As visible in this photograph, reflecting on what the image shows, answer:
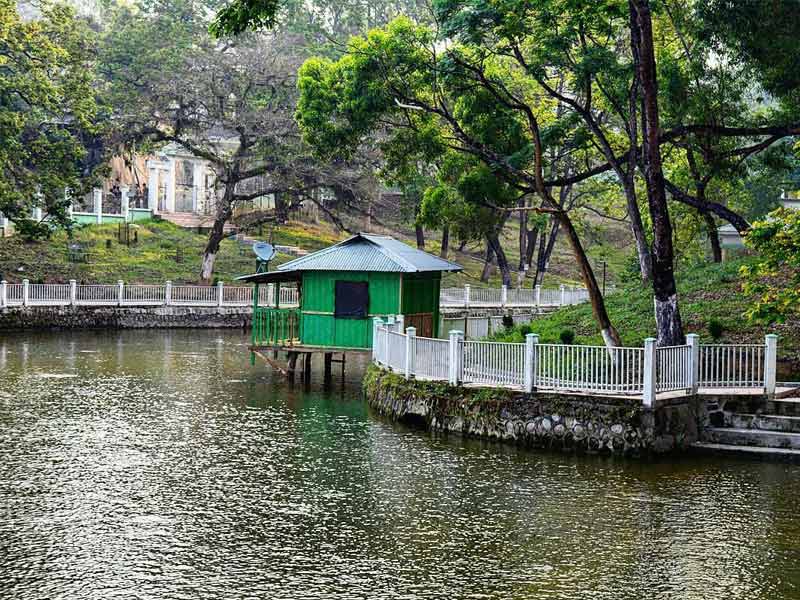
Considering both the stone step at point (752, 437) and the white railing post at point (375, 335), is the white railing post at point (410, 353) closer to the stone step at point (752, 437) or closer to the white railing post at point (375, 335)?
the white railing post at point (375, 335)

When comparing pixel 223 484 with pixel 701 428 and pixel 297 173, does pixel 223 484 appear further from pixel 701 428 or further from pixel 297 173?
pixel 297 173

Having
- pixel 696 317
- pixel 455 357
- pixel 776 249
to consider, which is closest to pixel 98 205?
pixel 696 317

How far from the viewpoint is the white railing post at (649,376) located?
19531 mm

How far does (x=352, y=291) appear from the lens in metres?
29.8

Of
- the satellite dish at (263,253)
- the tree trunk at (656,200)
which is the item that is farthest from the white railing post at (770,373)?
the satellite dish at (263,253)

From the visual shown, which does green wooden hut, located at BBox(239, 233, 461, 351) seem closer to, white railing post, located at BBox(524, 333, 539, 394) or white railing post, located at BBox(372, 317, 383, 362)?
white railing post, located at BBox(372, 317, 383, 362)

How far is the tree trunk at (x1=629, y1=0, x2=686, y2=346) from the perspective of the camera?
71.2 feet

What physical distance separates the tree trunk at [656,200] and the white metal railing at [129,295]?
88.9 ft

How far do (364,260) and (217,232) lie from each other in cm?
Result: 2479

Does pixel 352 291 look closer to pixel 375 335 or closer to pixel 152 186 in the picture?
pixel 375 335

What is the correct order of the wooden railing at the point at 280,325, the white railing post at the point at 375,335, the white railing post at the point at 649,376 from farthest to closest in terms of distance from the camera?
the wooden railing at the point at 280,325
the white railing post at the point at 375,335
the white railing post at the point at 649,376

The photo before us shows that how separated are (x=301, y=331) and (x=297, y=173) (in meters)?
22.4

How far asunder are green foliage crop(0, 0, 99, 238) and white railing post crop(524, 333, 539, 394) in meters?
30.2

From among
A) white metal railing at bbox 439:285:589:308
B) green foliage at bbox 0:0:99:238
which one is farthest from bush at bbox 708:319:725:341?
green foliage at bbox 0:0:99:238
